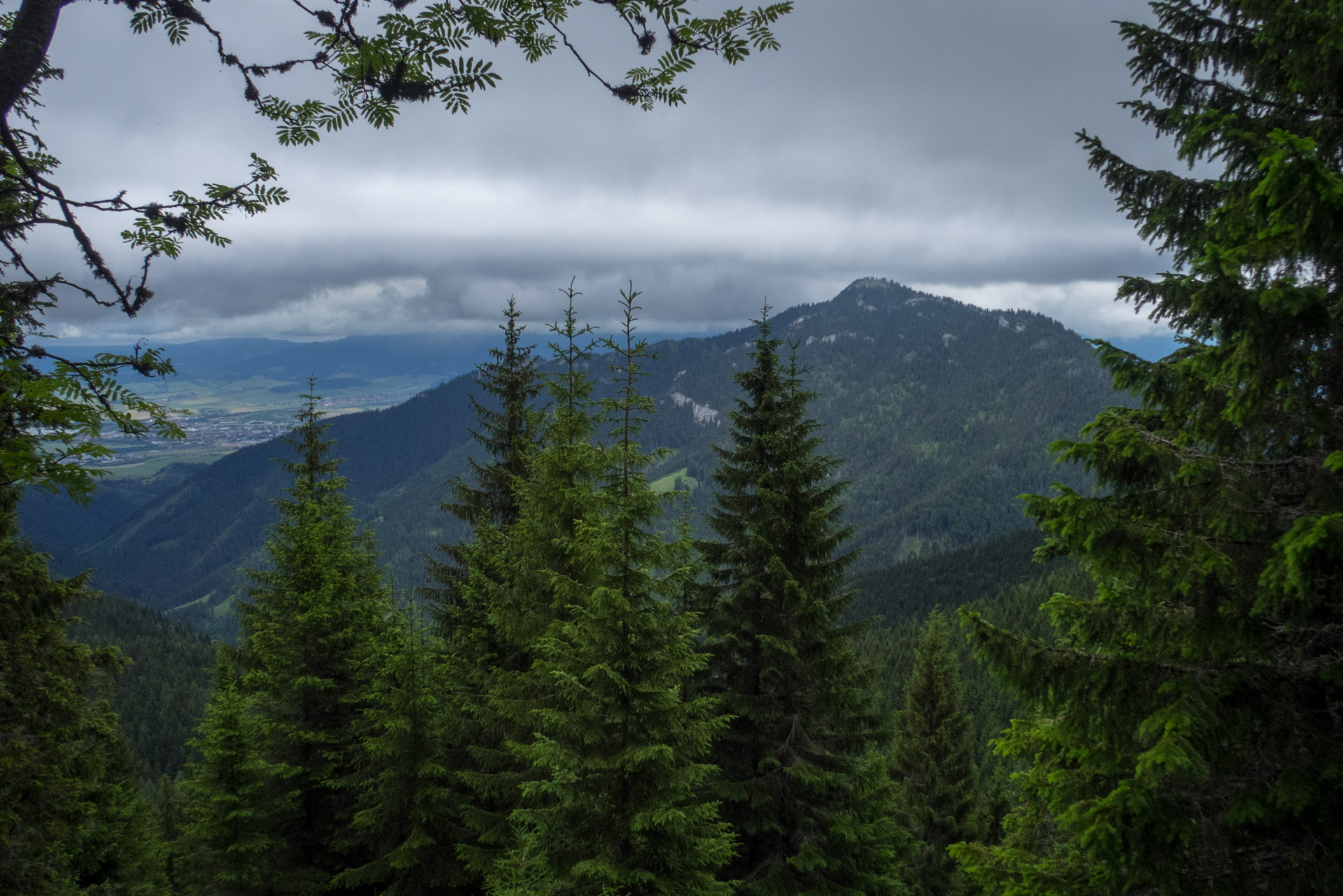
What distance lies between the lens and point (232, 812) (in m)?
11.9

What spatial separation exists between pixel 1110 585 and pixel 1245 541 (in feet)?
4.50

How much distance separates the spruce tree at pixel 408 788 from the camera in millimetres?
11484

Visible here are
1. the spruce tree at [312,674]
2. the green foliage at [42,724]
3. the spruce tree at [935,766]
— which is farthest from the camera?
the spruce tree at [935,766]

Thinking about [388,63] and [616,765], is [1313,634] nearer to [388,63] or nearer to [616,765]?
[616,765]

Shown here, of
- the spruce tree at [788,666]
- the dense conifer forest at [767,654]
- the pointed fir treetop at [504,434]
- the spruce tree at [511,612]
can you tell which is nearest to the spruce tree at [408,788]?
the dense conifer forest at [767,654]

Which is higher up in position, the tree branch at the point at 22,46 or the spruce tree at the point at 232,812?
the tree branch at the point at 22,46

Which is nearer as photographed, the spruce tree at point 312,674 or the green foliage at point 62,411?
the green foliage at point 62,411

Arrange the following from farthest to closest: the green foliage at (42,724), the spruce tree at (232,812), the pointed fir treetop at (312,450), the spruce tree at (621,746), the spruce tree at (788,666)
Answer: the pointed fir treetop at (312,450)
the spruce tree at (232,812)
the spruce tree at (788,666)
the green foliage at (42,724)
the spruce tree at (621,746)

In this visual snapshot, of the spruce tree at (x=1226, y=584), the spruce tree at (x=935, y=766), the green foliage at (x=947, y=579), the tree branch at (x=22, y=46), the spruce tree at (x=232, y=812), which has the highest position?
the tree branch at (x=22, y=46)

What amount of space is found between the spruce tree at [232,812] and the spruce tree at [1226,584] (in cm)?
1354

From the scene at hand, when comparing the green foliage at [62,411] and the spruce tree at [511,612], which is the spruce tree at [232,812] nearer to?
the spruce tree at [511,612]

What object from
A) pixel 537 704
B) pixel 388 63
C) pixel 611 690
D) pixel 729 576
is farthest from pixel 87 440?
pixel 729 576

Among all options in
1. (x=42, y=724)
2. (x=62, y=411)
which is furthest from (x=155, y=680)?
(x=62, y=411)

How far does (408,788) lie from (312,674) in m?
4.69
